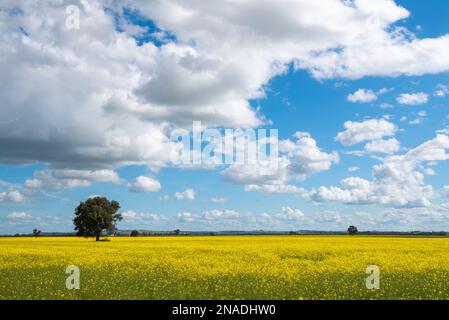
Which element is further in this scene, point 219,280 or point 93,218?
point 93,218

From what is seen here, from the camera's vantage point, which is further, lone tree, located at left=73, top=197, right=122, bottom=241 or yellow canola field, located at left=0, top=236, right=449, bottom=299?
lone tree, located at left=73, top=197, right=122, bottom=241

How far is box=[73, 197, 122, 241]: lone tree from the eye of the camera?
7356 cm

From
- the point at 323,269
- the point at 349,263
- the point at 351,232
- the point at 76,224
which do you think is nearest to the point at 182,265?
the point at 323,269

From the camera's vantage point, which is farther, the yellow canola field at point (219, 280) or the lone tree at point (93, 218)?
the lone tree at point (93, 218)

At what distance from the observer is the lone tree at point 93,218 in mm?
73562

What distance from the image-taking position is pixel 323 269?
2383 cm

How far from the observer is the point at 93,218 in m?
72.9
